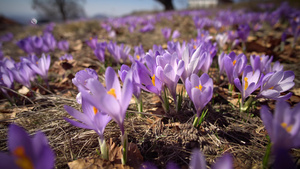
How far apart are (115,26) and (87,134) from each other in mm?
5223

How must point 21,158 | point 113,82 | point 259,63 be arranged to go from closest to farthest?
point 21,158 → point 113,82 → point 259,63

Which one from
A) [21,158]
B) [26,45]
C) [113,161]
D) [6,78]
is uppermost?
[26,45]

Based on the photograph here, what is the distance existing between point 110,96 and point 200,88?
0.52 m

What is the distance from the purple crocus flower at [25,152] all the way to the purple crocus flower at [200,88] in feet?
2.30

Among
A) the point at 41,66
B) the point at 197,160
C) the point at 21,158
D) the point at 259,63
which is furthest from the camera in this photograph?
the point at 41,66

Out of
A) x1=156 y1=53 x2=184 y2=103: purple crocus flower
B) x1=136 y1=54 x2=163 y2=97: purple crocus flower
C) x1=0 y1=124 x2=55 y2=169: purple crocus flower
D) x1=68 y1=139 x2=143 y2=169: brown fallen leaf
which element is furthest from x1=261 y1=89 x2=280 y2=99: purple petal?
x1=0 y1=124 x2=55 y2=169: purple crocus flower

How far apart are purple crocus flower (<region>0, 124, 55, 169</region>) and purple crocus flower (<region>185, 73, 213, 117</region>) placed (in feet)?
2.30

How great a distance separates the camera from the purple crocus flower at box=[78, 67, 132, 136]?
26.6 inches

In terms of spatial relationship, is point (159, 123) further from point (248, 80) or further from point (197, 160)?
point (248, 80)

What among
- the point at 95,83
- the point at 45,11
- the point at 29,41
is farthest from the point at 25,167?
the point at 45,11

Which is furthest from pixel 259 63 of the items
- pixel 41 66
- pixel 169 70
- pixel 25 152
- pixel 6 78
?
pixel 6 78

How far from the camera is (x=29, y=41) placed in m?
2.78

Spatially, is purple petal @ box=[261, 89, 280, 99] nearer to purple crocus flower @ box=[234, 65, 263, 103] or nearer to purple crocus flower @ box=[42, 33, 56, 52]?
purple crocus flower @ box=[234, 65, 263, 103]

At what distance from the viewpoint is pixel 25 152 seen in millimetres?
486
